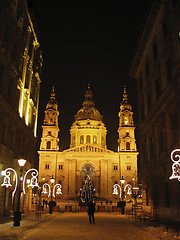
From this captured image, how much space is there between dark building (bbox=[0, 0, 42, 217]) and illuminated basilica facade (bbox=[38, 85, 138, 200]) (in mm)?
40641

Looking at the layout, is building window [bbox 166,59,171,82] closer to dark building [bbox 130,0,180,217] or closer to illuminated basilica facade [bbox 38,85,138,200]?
dark building [bbox 130,0,180,217]

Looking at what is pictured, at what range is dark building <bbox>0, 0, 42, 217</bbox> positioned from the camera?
22578 mm

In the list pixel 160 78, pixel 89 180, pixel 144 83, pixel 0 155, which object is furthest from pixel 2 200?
pixel 89 180

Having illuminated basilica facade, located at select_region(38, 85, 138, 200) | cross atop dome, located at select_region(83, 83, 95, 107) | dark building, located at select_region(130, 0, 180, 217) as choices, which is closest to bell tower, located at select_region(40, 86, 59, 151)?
illuminated basilica facade, located at select_region(38, 85, 138, 200)

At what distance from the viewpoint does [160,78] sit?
26.0 metres

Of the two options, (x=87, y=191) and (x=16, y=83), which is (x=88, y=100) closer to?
(x=87, y=191)

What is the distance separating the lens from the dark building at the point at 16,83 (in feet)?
74.1

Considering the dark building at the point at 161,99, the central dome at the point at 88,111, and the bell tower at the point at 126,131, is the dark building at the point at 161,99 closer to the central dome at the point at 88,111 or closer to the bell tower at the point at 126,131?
the bell tower at the point at 126,131

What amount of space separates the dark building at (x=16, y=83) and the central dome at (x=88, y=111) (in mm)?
60446

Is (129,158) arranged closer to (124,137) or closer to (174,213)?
(124,137)

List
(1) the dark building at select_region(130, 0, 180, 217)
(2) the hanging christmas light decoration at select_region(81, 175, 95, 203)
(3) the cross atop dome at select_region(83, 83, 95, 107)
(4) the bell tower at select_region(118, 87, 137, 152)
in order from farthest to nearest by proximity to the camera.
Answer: (3) the cross atop dome at select_region(83, 83, 95, 107) → (4) the bell tower at select_region(118, 87, 137, 152) → (2) the hanging christmas light decoration at select_region(81, 175, 95, 203) → (1) the dark building at select_region(130, 0, 180, 217)

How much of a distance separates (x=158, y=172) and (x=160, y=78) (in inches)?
358

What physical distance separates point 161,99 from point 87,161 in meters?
54.6

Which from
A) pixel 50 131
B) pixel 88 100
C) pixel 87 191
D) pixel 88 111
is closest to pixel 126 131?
pixel 87 191
